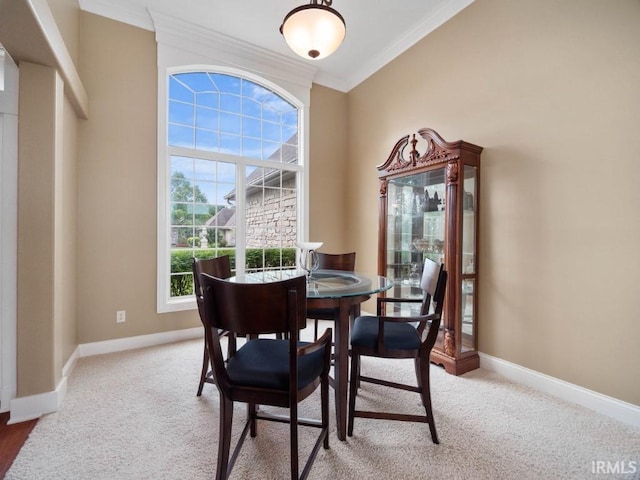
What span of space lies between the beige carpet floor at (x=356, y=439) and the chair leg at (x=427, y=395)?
69 mm

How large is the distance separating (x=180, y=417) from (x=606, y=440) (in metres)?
2.54

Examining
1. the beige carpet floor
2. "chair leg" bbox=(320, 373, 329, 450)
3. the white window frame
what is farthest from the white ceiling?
the beige carpet floor

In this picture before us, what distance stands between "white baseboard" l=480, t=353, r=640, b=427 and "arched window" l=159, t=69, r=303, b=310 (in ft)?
8.46

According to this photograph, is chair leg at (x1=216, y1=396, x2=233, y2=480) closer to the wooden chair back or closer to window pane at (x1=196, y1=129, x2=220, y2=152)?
the wooden chair back

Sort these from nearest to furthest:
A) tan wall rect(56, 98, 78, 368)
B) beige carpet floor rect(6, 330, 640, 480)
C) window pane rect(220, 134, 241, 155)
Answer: beige carpet floor rect(6, 330, 640, 480)
tan wall rect(56, 98, 78, 368)
window pane rect(220, 134, 241, 155)

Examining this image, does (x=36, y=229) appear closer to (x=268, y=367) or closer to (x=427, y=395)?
(x=268, y=367)

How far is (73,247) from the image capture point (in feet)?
8.75

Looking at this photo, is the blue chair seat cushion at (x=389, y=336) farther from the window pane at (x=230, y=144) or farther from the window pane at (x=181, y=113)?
the window pane at (x=181, y=113)

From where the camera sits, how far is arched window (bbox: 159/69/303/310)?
3350mm

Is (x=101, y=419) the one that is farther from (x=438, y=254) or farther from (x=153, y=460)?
(x=438, y=254)

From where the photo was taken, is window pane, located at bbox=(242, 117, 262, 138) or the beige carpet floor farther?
window pane, located at bbox=(242, 117, 262, 138)

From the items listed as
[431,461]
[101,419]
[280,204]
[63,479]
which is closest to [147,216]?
[280,204]

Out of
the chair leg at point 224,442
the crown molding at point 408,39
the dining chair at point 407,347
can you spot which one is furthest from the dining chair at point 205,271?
the crown molding at point 408,39

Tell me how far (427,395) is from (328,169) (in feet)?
10.7
